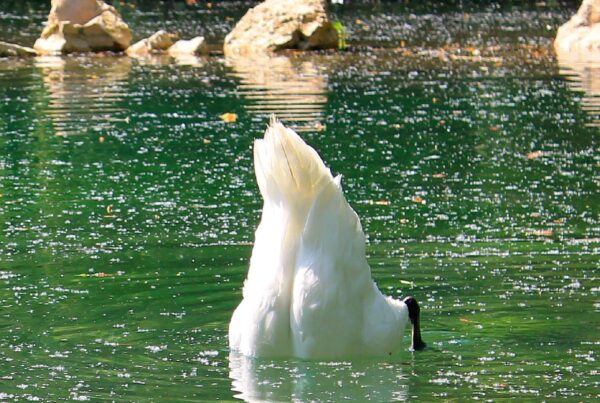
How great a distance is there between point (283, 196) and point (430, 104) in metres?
11.1

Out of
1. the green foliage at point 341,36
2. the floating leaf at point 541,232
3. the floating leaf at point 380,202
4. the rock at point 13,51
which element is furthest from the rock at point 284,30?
the floating leaf at point 541,232

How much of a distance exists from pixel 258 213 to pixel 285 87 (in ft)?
27.2

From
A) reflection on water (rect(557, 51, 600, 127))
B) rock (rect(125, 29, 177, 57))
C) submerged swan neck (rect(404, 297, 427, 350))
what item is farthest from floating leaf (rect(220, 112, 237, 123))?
submerged swan neck (rect(404, 297, 427, 350))

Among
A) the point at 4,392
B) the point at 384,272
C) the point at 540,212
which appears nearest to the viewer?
the point at 4,392

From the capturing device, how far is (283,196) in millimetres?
6699

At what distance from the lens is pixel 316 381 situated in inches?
265

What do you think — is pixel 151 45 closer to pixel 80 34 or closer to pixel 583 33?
pixel 80 34

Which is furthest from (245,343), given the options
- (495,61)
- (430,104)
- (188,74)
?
(495,61)

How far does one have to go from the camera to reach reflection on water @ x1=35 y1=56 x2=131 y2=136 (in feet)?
53.7

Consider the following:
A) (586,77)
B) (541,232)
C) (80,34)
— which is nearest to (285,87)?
(586,77)

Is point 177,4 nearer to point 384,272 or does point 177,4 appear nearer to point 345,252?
point 384,272

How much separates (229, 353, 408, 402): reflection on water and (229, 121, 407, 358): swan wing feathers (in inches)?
2.9

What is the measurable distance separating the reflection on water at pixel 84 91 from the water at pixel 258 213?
3.0 inches

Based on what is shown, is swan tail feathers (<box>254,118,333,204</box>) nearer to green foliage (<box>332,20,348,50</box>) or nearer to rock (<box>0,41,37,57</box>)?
rock (<box>0,41,37,57</box>)
